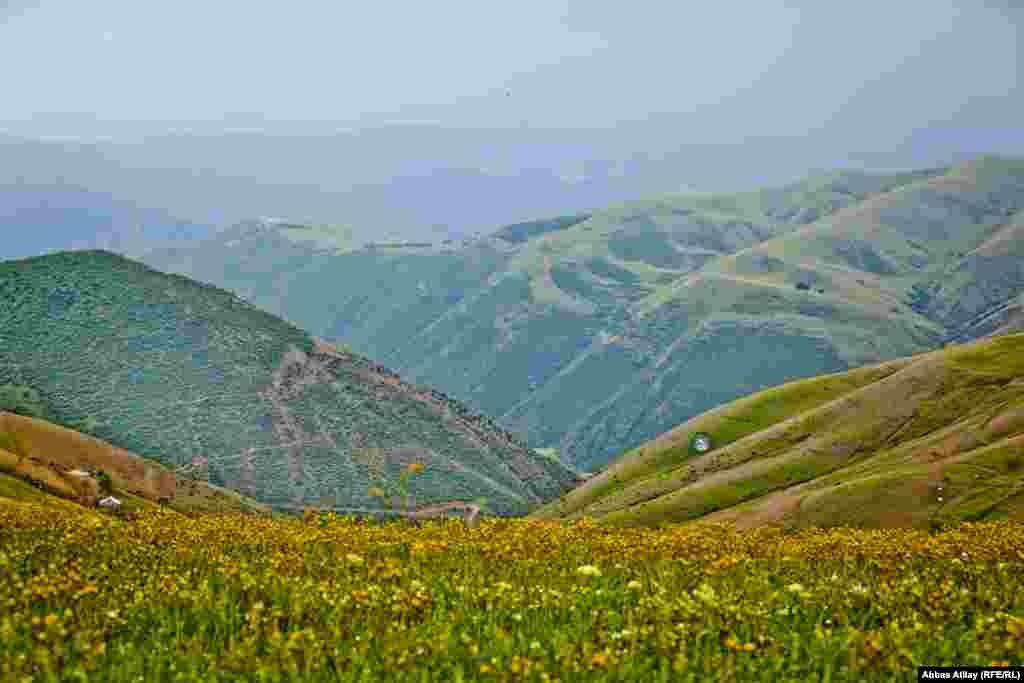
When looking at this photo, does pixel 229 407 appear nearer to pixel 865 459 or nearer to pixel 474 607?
pixel 865 459

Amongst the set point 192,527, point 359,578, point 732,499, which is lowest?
point 732,499

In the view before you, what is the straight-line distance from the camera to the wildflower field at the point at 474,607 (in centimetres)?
1074

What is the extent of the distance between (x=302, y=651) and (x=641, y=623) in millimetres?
4238

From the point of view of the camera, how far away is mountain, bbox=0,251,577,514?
151125 mm

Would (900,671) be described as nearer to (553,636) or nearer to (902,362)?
(553,636)

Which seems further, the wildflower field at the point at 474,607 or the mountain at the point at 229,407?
the mountain at the point at 229,407

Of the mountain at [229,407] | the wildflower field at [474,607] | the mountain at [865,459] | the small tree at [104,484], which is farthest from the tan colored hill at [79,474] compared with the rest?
the mountain at [865,459]

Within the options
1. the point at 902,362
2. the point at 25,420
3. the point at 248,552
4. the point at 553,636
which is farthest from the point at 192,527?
the point at 902,362

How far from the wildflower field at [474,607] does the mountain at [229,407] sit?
123691 millimetres

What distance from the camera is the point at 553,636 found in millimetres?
11844

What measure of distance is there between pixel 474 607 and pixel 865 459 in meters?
80.1

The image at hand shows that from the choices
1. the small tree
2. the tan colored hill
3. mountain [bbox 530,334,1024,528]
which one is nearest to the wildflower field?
mountain [bbox 530,334,1024,528]

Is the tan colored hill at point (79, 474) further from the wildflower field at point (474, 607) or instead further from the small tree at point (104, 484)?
the wildflower field at point (474, 607)

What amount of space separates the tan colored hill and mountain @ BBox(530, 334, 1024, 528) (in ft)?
137
